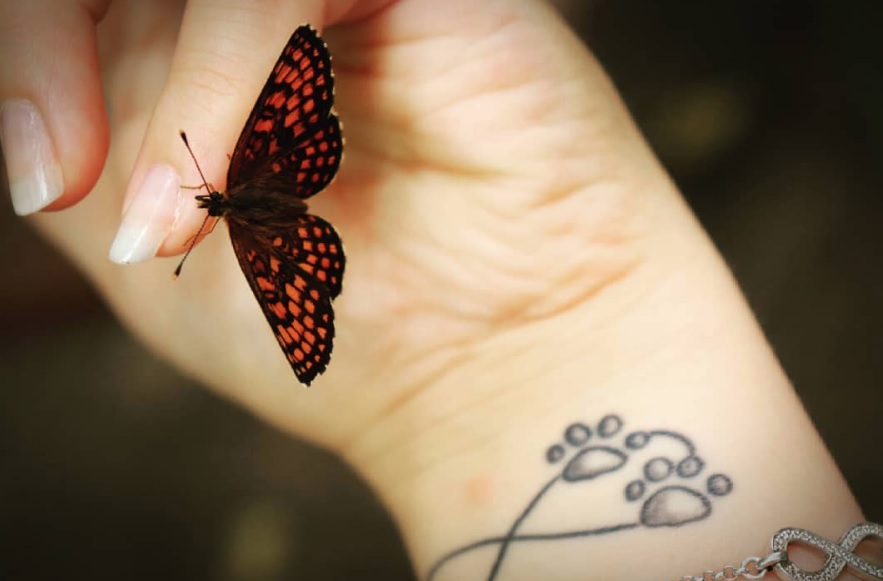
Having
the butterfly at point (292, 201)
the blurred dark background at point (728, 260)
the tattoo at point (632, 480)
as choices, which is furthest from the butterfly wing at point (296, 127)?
the blurred dark background at point (728, 260)

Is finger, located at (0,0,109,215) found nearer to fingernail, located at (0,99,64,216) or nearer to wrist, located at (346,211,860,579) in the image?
fingernail, located at (0,99,64,216)

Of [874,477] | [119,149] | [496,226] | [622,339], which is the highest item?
[119,149]

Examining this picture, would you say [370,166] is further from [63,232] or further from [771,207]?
[771,207]

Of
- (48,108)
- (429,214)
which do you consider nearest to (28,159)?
(48,108)

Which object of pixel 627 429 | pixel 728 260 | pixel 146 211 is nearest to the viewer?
pixel 146 211

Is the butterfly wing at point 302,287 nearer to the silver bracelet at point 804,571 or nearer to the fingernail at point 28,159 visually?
the fingernail at point 28,159

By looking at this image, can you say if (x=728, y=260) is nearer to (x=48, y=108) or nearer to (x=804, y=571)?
(x=804, y=571)

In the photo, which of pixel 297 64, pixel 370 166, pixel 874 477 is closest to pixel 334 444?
pixel 370 166
